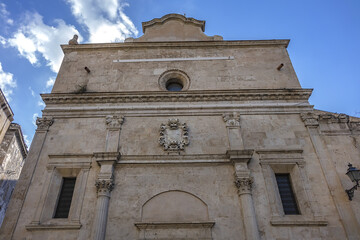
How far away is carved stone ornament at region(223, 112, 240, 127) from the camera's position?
1247 centimetres

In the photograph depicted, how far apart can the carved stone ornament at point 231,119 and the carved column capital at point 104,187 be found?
582 cm

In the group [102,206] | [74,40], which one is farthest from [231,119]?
[74,40]

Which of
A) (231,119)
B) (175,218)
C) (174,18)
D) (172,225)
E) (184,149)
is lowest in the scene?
(172,225)

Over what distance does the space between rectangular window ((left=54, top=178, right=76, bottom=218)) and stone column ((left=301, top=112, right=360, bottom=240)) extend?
10.5 m

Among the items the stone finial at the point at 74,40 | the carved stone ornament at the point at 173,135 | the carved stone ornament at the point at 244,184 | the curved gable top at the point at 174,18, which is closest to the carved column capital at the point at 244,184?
the carved stone ornament at the point at 244,184

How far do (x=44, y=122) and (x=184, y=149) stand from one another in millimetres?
6900

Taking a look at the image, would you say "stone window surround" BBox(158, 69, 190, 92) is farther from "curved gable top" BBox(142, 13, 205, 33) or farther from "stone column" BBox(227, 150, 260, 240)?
"stone column" BBox(227, 150, 260, 240)

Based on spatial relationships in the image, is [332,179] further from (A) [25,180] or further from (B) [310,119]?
(A) [25,180]

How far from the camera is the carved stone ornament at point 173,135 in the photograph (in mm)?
11781

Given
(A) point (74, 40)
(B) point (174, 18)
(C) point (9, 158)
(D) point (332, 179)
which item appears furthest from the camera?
(C) point (9, 158)

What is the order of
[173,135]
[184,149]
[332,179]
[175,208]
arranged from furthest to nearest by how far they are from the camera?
[173,135] < [184,149] < [332,179] < [175,208]

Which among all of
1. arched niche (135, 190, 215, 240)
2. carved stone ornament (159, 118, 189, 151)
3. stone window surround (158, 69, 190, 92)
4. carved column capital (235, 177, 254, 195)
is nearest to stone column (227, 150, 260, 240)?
carved column capital (235, 177, 254, 195)

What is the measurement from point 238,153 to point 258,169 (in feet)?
3.53

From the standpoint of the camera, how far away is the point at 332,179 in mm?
10789
